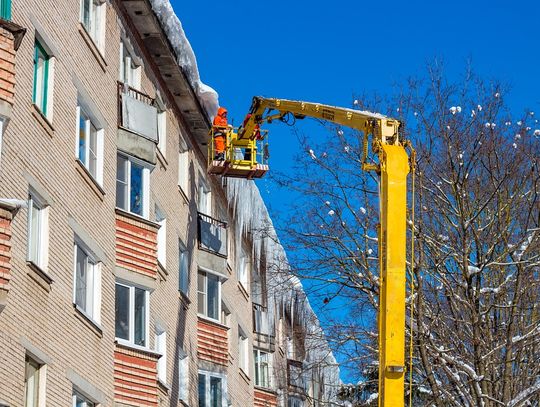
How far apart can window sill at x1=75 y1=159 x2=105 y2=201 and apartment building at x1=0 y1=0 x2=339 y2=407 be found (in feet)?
0.19

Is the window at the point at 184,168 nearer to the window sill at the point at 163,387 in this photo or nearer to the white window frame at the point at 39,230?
the window sill at the point at 163,387

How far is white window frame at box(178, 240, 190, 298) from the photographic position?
99.7ft

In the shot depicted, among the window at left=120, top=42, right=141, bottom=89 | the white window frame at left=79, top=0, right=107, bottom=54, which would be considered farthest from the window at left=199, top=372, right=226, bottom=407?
the white window frame at left=79, top=0, right=107, bottom=54

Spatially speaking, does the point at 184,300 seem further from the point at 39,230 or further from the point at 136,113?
the point at 39,230

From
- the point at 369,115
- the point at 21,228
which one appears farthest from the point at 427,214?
the point at 21,228

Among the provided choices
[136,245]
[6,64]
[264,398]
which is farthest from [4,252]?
[264,398]

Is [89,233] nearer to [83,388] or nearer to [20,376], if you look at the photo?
[83,388]

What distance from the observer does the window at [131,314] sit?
2445 cm

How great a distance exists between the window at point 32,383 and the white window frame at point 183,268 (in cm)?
1075

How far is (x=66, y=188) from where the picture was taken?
2138cm

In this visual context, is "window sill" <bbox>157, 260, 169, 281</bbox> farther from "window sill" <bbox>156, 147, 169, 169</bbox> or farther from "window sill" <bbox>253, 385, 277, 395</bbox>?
"window sill" <bbox>253, 385, 277, 395</bbox>

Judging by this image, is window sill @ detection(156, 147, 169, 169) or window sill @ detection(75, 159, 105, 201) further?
window sill @ detection(156, 147, 169, 169)

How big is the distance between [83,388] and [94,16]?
299 inches

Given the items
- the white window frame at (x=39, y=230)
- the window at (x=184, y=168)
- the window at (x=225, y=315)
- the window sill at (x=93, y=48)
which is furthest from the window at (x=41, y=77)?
the window at (x=225, y=315)
